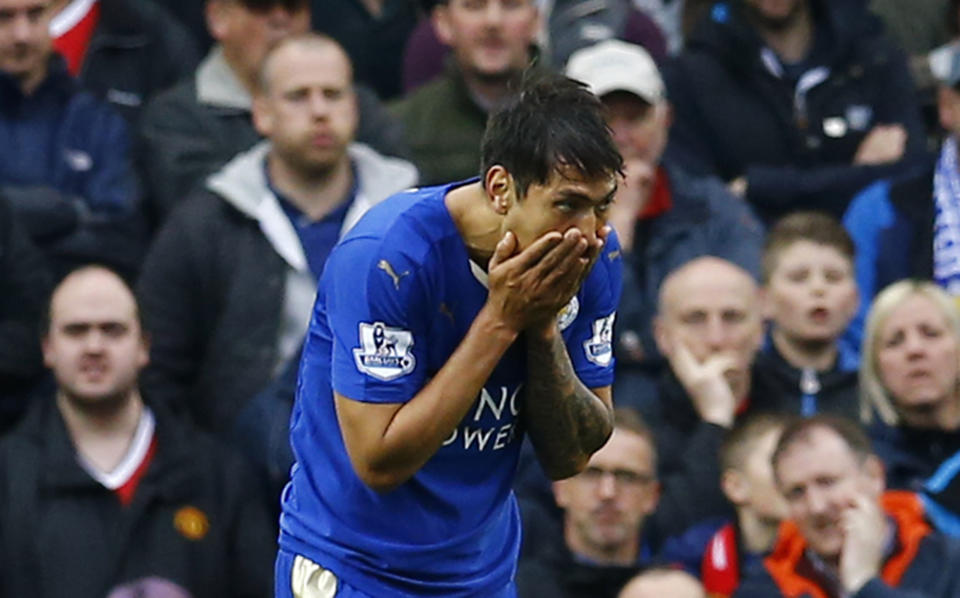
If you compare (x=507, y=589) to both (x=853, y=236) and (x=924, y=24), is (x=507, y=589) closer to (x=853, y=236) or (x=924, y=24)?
(x=853, y=236)

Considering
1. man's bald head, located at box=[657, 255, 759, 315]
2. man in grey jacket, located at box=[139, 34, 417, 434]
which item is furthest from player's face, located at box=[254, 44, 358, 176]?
man's bald head, located at box=[657, 255, 759, 315]

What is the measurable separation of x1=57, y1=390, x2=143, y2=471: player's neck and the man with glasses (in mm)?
1424

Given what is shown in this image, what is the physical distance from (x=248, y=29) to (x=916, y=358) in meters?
3.02

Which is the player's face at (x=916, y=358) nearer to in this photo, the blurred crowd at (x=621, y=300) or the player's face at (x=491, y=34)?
the blurred crowd at (x=621, y=300)

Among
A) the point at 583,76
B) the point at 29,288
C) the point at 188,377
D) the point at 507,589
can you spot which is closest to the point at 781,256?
the point at 583,76

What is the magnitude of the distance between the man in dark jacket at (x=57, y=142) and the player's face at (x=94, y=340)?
650mm

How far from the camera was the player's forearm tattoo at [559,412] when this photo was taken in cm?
471

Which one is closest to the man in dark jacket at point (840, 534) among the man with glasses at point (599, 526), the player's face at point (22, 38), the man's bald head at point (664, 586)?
the man's bald head at point (664, 586)

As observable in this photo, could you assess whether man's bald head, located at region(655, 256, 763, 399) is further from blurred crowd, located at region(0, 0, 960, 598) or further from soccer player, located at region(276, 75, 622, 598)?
soccer player, located at region(276, 75, 622, 598)

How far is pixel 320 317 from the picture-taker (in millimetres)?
4996

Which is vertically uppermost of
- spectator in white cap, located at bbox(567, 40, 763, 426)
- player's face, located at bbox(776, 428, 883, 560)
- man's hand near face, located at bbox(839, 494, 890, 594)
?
spectator in white cap, located at bbox(567, 40, 763, 426)

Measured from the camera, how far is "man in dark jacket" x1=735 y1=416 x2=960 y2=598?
679 cm

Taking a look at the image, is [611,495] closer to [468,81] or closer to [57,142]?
[468,81]

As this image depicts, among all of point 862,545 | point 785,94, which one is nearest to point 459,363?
point 862,545
